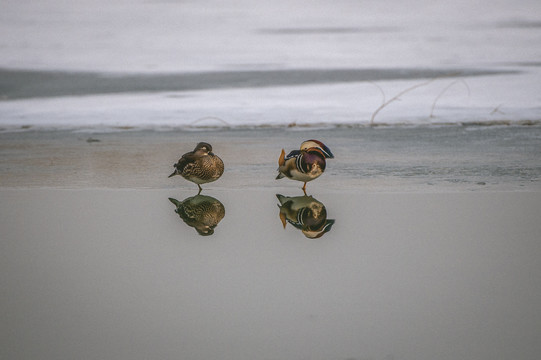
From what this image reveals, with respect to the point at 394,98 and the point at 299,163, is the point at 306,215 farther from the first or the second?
the point at 394,98

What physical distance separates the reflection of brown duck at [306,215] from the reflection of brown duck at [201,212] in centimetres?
51

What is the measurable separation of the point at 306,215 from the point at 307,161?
67cm

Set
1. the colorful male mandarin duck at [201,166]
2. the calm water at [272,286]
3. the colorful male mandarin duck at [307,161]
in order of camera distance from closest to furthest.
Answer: the calm water at [272,286] < the colorful male mandarin duck at [307,161] < the colorful male mandarin duck at [201,166]

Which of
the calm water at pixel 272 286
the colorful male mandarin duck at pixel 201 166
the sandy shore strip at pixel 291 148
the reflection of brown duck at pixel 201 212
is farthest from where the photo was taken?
the sandy shore strip at pixel 291 148

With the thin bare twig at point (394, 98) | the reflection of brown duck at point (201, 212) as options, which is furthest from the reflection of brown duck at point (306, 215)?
the thin bare twig at point (394, 98)

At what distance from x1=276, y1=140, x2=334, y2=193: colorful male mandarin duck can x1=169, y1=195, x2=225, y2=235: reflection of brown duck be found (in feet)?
2.28

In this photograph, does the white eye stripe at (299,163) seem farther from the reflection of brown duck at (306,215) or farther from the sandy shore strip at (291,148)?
the sandy shore strip at (291,148)

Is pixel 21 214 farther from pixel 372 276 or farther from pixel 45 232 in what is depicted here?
pixel 372 276

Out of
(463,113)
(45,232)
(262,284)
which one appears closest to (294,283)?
(262,284)

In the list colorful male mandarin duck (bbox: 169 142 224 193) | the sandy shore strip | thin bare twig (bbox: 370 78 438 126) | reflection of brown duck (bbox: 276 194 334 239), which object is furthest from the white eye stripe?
thin bare twig (bbox: 370 78 438 126)

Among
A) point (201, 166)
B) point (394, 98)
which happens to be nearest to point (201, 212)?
point (201, 166)

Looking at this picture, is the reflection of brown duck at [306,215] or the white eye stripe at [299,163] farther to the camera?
the white eye stripe at [299,163]

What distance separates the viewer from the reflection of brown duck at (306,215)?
517 centimetres

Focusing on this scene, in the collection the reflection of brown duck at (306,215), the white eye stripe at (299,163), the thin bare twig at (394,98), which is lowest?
the reflection of brown duck at (306,215)
